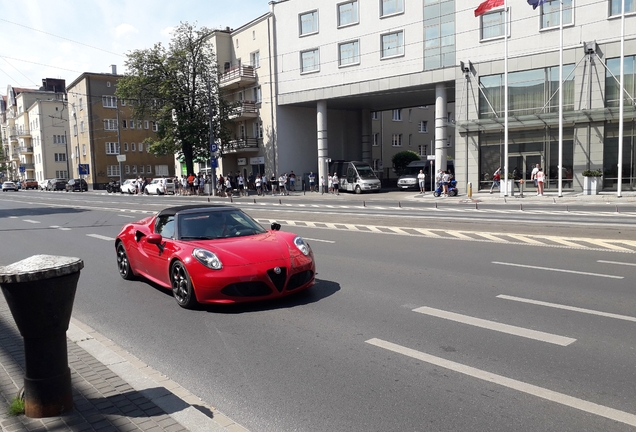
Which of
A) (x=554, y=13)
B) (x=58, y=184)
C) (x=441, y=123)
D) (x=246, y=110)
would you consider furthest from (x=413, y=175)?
(x=58, y=184)

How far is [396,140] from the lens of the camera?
206 ft

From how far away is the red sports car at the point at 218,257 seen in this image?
6797 millimetres

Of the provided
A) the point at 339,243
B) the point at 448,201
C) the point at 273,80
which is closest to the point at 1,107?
the point at 273,80

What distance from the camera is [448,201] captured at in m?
29.6

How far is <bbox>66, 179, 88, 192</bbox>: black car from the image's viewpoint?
68.3 metres

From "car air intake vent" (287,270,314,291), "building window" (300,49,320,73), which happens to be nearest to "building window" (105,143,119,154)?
"building window" (300,49,320,73)

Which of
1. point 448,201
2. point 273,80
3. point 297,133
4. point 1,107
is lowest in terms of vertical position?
point 448,201

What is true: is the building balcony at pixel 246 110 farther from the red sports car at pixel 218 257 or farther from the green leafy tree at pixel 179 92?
the red sports car at pixel 218 257

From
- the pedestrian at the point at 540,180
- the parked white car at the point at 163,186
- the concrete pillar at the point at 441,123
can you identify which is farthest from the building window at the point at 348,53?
the parked white car at the point at 163,186

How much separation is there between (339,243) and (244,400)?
29.8ft

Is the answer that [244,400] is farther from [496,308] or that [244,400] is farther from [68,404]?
[496,308]

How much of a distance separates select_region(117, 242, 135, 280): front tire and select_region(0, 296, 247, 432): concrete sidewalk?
3.70 meters

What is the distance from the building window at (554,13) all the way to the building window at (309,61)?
17473mm

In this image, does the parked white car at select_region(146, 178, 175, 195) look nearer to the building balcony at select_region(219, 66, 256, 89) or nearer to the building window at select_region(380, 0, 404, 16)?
the building balcony at select_region(219, 66, 256, 89)
